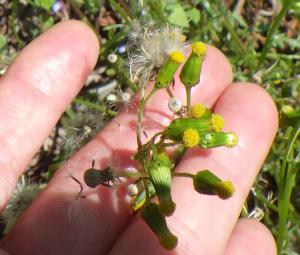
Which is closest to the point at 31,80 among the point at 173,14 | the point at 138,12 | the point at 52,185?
the point at 52,185

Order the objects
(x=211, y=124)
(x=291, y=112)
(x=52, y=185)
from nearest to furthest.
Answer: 1. (x=211, y=124)
2. (x=52, y=185)
3. (x=291, y=112)

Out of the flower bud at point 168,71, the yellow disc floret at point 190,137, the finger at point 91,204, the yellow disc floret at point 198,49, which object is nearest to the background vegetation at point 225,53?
the finger at point 91,204

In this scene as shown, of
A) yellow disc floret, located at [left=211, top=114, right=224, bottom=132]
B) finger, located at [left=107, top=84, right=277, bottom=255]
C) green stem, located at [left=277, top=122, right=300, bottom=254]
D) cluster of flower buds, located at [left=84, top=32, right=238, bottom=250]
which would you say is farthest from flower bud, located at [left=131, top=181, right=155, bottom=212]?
green stem, located at [left=277, top=122, right=300, bottom=254]

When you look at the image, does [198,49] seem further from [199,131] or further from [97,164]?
[97,164]

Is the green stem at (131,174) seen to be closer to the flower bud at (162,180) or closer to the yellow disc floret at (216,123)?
the flower bud at (162,180)

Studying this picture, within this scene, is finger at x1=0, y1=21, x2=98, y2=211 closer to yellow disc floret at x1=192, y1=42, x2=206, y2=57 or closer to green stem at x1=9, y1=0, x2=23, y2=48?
yellow disc floret at x1=192, y1=42, x2=206, y2=57

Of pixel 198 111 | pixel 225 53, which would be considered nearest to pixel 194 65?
pixel 198 111

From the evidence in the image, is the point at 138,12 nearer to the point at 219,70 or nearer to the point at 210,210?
the point at 219,70
